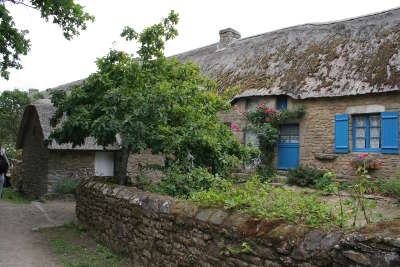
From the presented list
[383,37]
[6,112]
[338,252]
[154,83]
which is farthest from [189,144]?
[6,112]

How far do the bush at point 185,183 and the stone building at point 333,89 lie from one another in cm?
619

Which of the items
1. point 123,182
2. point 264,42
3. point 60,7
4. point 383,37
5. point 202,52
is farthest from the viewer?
point 202,52

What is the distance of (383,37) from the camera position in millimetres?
11023

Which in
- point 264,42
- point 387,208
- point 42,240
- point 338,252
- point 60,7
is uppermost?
point 264,42

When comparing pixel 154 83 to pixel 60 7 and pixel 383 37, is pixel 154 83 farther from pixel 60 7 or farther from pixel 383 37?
pixel 383 37

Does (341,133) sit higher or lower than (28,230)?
higher

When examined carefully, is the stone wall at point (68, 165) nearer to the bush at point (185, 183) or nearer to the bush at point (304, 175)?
the bush at point (304, 175)

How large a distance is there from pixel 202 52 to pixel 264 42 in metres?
4.63

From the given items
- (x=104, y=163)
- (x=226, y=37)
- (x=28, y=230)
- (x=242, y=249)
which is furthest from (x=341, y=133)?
(x=226, y=37)

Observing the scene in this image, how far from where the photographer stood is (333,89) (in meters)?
10.6

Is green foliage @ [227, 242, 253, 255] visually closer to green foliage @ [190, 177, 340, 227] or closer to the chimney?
green foliage @ [190, 177, 340, 227]

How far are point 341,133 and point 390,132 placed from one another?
1.31 metres

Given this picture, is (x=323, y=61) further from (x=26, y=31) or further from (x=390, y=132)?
(x=26, y=31)

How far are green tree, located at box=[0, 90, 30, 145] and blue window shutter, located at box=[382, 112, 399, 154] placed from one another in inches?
867
